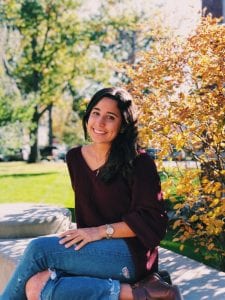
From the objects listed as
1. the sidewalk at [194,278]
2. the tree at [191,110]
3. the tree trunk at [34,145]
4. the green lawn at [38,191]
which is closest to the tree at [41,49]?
the tree trunk at [34,145]

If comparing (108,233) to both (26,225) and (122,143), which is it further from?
(26,225)

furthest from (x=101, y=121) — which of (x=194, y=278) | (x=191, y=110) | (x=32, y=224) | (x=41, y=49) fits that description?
(x=41, y=49)

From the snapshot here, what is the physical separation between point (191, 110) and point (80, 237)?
1.80m

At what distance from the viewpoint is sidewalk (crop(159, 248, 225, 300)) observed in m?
3.06

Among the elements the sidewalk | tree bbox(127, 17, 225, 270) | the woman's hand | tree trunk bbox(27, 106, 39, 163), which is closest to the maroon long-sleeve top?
the woman's hand

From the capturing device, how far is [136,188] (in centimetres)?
265

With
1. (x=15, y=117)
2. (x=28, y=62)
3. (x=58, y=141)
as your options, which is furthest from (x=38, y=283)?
(x=58, y=141)

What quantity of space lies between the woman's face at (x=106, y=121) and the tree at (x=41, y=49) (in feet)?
87.4

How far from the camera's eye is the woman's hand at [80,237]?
8.46ft

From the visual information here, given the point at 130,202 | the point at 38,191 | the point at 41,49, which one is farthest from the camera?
the point at 41,49

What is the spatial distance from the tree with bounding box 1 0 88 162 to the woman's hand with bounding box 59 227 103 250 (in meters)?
27.0

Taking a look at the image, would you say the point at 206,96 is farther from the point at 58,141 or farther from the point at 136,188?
the point at 58,141

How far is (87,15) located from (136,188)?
30091 mm

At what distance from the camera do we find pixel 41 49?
103 feet
